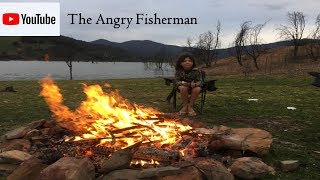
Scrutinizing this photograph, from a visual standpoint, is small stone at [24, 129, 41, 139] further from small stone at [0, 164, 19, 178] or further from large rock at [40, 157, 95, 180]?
large rock at [40, 157, 95, 180]

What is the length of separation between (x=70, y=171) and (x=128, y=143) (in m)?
1.59

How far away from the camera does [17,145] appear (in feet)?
22.5

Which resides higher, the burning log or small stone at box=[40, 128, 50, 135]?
small stone at box=[40, 128, 50, 135]

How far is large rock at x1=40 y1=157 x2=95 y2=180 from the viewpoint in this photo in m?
5.05

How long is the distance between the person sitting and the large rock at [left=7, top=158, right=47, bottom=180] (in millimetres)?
6227

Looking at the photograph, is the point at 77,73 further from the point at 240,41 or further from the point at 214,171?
the point at 214,171

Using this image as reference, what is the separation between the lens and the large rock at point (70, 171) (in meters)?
5.05

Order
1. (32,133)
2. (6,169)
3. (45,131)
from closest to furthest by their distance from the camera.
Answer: (6,169) → (32,133) → (45,131)

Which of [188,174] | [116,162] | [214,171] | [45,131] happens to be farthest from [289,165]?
[45,131]

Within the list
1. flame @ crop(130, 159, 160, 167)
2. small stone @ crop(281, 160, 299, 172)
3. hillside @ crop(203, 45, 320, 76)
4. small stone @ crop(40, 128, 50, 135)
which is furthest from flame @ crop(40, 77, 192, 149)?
hillside @ crop(203, 45, 320, 76)

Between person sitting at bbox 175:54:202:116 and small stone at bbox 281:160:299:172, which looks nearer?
small stone at bbox 281:160:299:172

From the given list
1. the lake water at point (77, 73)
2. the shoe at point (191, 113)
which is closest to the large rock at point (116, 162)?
the shoe at point (191, 113)

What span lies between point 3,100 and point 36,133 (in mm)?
9291

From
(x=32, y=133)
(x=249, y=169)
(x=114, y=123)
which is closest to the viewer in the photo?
(x=249, y=169)
